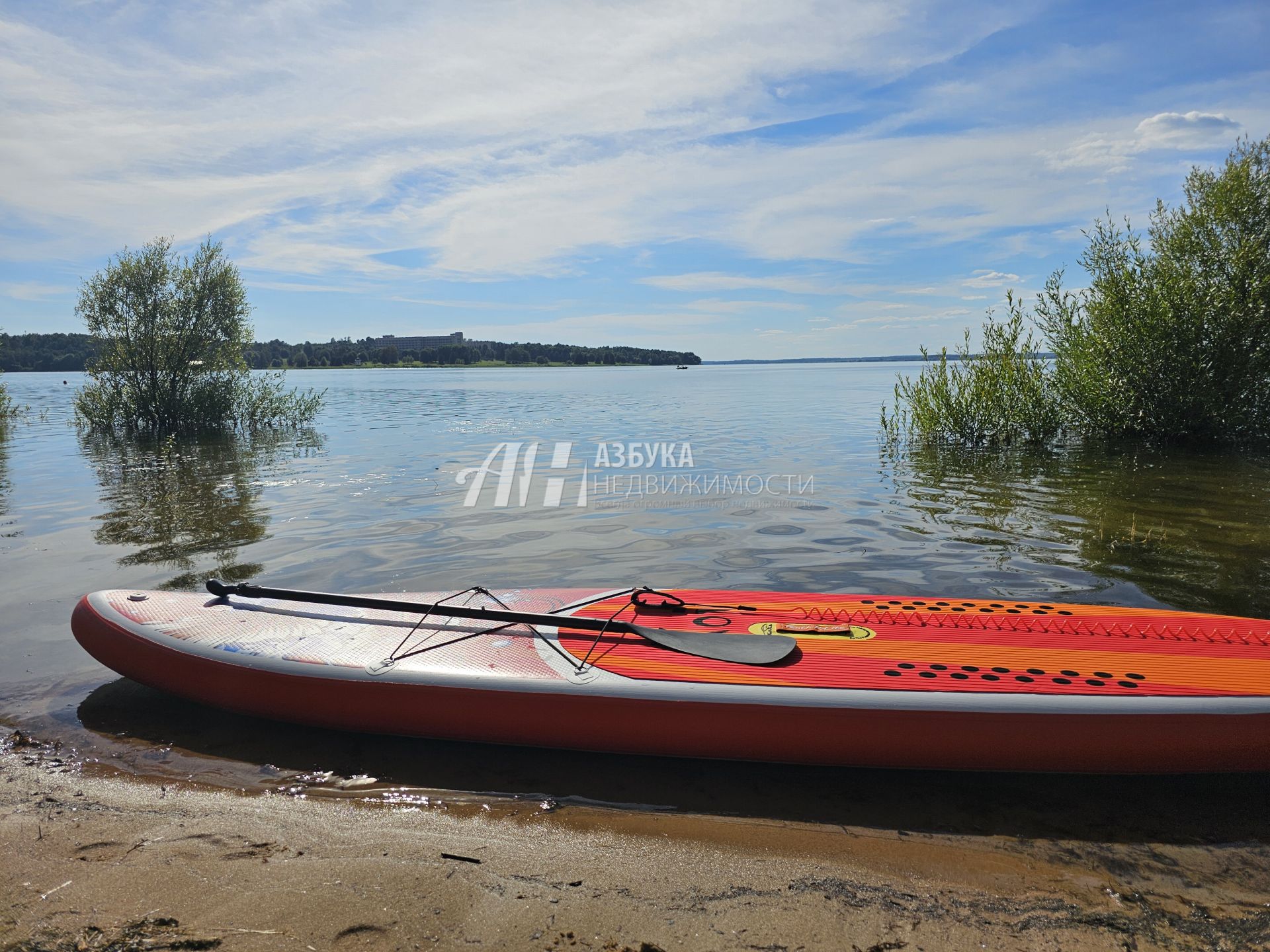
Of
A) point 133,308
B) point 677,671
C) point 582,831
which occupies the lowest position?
point 582,831

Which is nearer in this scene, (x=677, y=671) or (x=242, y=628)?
(x=677, y=671)

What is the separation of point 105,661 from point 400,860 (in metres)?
2.59

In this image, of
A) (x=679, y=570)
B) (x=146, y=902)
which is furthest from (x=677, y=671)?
(x=679, y=570)

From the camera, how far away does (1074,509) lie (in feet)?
29.2

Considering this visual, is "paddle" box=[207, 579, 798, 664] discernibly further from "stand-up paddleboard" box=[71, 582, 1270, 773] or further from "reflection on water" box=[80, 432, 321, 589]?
"reflection on water" box=[80, 432, 321, 589]

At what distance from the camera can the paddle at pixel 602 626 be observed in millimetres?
3691

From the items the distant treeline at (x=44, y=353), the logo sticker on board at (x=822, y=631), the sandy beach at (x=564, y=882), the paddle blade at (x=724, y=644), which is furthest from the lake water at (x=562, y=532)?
the distant treeline at (x=44, y=353)

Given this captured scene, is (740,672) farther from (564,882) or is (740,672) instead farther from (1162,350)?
(1162,350)

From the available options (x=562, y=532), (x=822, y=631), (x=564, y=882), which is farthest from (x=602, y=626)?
(x=562, y=532)

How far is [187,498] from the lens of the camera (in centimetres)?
1041

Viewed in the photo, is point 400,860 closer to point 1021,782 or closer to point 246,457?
point 1021,782

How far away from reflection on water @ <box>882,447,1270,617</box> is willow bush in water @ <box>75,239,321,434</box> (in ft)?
53.0

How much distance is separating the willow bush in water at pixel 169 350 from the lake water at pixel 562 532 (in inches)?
130

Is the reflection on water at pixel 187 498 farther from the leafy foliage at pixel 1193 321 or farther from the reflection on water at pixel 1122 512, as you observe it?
the leafy foliage at pixel 1193 321
